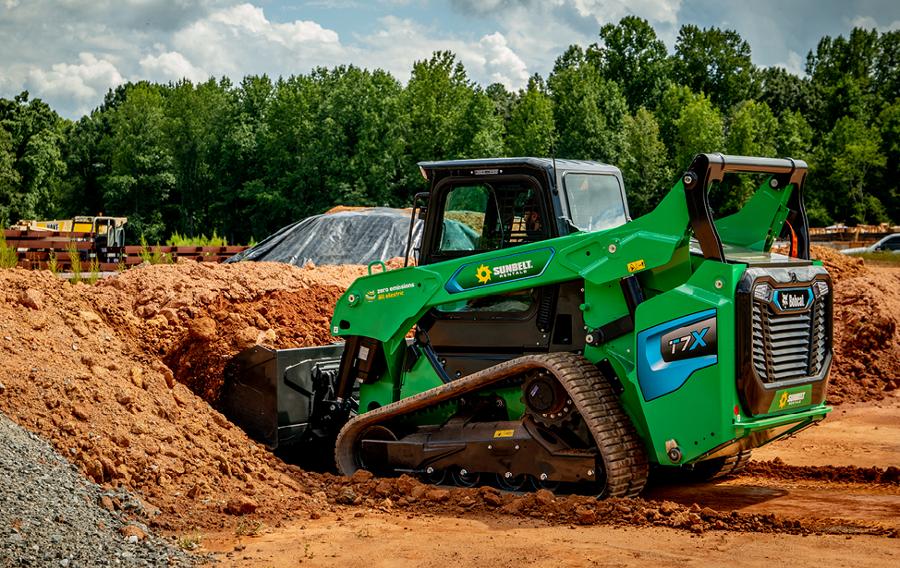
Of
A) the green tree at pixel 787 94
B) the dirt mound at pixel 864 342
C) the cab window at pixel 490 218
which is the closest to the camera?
the cab window at pixel 490 218

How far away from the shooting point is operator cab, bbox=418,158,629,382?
8.37 m

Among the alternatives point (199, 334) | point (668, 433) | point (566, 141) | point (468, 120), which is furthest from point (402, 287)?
point (566, 141)

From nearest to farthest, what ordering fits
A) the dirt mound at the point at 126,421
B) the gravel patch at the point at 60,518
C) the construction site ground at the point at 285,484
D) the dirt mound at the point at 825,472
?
the gravel patch at the point at 60,518 < the construction site ground at the point at 285,484 < the dirt mound at the point at 126,421 < the dirt mound at the point at 825,472

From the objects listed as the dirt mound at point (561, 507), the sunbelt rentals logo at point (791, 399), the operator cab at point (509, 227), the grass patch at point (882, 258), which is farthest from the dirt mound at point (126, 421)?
the grass patch at point (882, 258)

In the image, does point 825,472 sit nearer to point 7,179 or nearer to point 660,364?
point 660,364

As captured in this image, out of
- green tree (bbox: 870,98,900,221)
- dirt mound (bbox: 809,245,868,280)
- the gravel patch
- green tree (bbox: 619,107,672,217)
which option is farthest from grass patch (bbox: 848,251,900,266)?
green tree (bbox: 870,98,900,221)

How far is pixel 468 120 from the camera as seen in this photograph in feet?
171

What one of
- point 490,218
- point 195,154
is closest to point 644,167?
point 195,154

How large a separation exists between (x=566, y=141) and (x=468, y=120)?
7789 millimetres

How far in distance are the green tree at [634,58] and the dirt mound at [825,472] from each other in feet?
246

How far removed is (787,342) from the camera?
7.49 metres

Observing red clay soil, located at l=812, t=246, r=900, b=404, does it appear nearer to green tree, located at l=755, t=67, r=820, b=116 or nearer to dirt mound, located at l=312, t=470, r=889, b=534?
dirt mound, located at l=312, t=470, r=889, b=534

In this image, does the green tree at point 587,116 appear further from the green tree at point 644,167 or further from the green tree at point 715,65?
the green tree at point 715,65

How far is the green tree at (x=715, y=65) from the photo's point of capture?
81938mm
